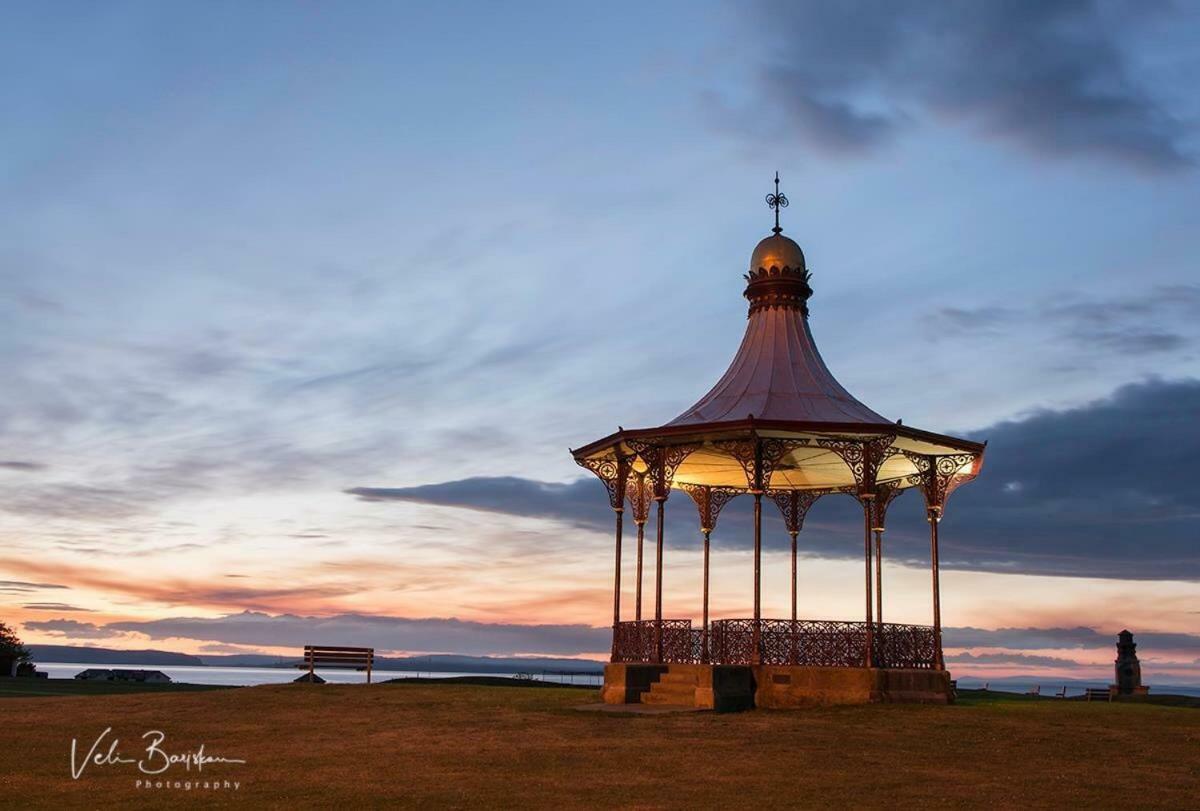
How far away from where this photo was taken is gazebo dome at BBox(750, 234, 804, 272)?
31234 millimetres

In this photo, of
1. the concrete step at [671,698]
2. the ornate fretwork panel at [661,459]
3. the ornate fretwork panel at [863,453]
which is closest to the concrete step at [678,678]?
the concrete step at [671,698]

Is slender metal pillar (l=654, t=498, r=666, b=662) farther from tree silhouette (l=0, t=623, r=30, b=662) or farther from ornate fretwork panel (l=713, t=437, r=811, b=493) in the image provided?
tree silhouette (l=0, t=623, r=30, b=662)

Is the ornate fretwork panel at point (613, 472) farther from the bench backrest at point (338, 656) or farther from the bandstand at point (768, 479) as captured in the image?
the bench backrest at point (338, 656)

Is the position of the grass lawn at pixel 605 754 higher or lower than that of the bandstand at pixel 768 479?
lower

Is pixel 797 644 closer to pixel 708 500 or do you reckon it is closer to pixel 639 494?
pixel 639 494

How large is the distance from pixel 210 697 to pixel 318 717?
4.90 m

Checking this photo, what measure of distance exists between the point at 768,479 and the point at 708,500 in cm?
550

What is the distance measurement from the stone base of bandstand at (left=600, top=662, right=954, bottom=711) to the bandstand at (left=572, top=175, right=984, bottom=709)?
3 cm

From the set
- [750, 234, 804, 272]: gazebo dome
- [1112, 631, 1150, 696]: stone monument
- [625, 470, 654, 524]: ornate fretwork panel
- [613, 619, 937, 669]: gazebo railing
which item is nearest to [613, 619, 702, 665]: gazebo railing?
[613, 619, 937, 669]: gazebo railing

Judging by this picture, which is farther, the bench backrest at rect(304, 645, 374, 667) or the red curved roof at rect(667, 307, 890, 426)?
the bench backrest at rect(304, 645, 374, 667)

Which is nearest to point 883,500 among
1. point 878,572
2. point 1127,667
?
point 878,572

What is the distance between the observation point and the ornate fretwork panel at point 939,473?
29.1 m

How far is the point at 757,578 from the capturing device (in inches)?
1014

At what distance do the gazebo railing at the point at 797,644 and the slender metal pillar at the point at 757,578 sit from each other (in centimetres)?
6
